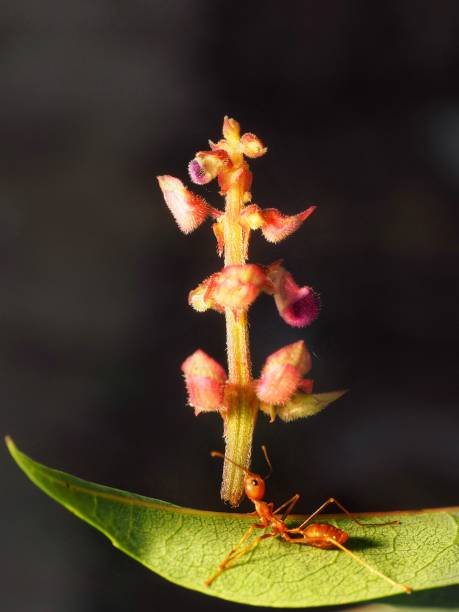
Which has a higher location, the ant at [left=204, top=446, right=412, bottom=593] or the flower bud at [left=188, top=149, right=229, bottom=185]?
the flower bud at [left=188, top=149, right=229, bottom=185]

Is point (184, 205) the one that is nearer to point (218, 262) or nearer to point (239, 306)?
point (239, 306)

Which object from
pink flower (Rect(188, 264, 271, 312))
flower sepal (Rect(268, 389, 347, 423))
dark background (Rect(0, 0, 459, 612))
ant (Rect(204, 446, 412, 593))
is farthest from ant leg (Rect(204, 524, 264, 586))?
dark background (Rect(0, 0, 459, 612))

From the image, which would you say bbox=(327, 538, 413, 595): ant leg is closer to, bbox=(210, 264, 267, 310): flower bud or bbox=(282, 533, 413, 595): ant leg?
bbox=(282, 533, 413, 595): ant leg

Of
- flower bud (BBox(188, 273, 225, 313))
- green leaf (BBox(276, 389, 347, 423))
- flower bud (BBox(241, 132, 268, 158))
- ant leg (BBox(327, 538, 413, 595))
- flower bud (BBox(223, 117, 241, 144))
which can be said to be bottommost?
ant leg (BBox(327, 538, 413, 595))

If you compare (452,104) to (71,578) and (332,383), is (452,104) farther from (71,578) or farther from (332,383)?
(71,578)

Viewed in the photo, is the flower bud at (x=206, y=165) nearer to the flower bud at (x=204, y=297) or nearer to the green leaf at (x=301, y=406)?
the flower bud at (x=204, y=297)

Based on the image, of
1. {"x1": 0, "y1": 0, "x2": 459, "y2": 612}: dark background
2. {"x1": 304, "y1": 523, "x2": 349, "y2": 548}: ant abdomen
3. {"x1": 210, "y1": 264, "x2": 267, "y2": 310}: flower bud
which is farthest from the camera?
{"x1": 0, "y1": 0, "x2": 459, "y2": 612}: dark background
